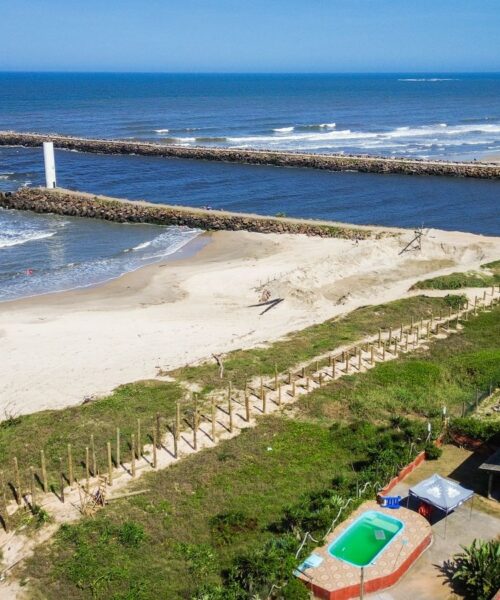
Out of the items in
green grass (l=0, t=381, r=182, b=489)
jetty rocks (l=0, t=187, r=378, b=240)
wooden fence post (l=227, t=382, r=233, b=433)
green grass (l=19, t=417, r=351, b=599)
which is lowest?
green grass (l=19, t=417, r=351, b=599)

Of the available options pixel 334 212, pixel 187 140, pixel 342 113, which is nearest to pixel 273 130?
pixel 187 140

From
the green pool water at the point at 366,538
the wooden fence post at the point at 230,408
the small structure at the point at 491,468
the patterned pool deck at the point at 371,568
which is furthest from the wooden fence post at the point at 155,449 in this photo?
the small structure at the point at 491,468

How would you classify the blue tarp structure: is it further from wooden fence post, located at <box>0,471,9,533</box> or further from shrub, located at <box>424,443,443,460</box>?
wooden fence post, located at <box>0,471,9,533</box>

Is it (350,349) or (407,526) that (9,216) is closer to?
(350,349)

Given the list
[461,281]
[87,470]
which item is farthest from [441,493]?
[461,281]

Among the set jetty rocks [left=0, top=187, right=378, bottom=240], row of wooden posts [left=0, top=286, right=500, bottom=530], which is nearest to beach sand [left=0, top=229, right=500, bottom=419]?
jetty rocks [left=0, top=187, right=378, bottom=240]

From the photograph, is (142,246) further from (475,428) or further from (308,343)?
(475,428)
